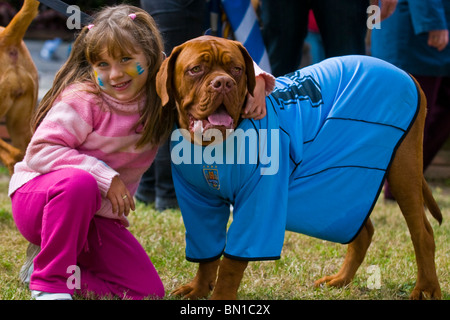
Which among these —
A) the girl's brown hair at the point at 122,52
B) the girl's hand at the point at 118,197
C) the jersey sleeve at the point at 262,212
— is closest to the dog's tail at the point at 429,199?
the jersey sleeve at the point at 262,212

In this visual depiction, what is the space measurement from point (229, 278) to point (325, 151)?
69 cm

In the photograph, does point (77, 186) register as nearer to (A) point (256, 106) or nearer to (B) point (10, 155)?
(A) point (256, 106)

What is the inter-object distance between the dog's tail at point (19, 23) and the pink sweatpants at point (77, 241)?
1.31 m

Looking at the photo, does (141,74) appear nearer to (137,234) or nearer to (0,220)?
(137,234)

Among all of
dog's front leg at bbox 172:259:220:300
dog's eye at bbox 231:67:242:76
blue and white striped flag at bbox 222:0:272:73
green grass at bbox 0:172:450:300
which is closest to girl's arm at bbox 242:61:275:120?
dog's eye at bbox 231:67:242:76

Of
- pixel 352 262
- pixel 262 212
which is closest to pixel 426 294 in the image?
pixel 352 262

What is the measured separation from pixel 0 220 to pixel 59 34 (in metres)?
6.88

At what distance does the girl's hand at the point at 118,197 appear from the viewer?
2.51m

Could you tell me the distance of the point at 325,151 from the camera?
105 inches

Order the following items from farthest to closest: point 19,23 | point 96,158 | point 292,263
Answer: point 19,23 → point 292,263 → point 96,158

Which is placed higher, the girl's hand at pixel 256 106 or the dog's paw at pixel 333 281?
the girl's hand at pixel 256 106

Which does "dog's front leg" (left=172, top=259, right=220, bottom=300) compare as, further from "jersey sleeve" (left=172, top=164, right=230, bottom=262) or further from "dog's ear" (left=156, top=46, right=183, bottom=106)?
"dog's ear" (left=156, top=46, right=183, bottom=106)

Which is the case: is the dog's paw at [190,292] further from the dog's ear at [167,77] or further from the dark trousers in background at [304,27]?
the dark trousers in background at [304,27]

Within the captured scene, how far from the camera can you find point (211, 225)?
2.69 m
